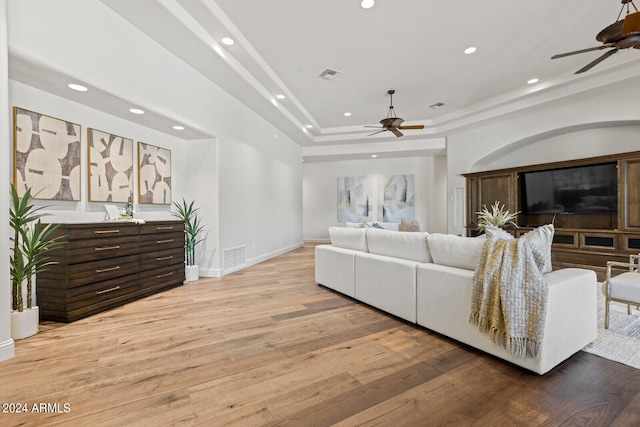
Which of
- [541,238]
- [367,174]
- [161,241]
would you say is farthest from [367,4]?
[367,174]

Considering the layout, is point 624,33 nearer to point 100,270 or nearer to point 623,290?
point 623,290

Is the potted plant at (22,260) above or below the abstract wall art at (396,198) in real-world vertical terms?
below

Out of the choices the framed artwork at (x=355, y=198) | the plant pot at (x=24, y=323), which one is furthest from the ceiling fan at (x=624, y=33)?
the framed artwork at (x=355, y=198)

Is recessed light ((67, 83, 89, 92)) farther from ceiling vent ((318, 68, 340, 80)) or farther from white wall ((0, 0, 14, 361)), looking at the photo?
ceiling vent ((318, 68, 340, 80))

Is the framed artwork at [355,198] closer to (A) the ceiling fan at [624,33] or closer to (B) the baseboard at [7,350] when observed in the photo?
(A) the ceiling fan at [624,33]

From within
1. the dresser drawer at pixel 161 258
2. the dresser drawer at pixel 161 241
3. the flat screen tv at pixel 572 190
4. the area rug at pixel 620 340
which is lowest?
the area rug at pixel 620 340

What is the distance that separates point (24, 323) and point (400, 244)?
3.42 meters

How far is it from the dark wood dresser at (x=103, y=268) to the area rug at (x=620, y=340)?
4.44 metres

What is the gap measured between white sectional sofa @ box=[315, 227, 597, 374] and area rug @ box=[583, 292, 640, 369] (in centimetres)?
12

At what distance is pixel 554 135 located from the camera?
6355 mm

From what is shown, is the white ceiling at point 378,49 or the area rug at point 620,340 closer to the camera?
the area rug at point 620,340

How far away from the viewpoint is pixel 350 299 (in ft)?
11.9

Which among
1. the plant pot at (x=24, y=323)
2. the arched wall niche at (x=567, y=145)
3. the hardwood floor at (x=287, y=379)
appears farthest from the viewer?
the arched wall niche at (x=567, y=145)

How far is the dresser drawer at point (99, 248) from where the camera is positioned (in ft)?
9.38
